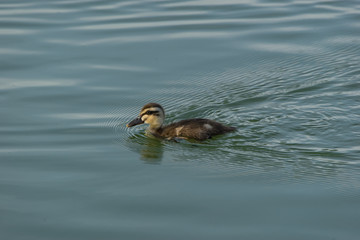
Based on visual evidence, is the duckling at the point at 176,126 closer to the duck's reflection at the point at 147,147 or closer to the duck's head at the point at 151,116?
the duck's head at the point at 151,116

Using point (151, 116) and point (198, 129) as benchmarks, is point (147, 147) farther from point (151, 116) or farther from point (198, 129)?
point (198, 129)

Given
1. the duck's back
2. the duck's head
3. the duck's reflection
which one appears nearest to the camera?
the duck's reflection

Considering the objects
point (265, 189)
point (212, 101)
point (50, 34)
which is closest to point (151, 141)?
point (212, 101)

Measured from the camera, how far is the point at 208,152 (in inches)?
278

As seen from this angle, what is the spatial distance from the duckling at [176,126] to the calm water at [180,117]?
4.8 inches

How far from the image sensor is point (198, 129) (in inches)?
291

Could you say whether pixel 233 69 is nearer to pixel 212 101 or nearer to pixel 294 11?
pixel 212 101

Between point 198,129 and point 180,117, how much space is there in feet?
3.18

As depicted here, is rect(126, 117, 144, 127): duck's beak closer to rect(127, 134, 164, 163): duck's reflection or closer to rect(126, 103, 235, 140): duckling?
rect(126, 103, 235, 140): duckling

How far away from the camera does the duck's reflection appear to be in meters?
7.02

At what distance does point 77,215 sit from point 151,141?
95.9 inches

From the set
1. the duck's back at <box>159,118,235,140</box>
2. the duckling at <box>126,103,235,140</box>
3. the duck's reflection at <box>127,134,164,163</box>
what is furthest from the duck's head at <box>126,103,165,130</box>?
the duck's back at <box>159,118,235,140</box>

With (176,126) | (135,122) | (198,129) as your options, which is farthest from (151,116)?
(198,129)

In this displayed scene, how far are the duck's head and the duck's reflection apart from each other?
16cm
